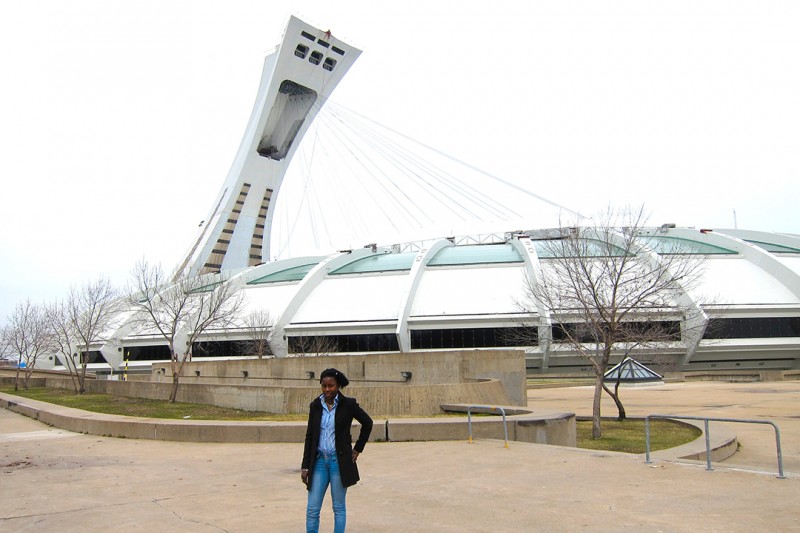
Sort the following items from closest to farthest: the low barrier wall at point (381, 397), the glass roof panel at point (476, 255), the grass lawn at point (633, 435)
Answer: the grass lawn at point (633, 435) < the low barrier wall at point (381, 397) < the glass roof panel at point (476, 255)

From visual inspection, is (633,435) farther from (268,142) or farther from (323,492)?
(268,142)

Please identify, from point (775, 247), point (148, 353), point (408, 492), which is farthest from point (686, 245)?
point (408, 492)

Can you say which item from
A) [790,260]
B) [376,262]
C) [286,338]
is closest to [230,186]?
[376,262]

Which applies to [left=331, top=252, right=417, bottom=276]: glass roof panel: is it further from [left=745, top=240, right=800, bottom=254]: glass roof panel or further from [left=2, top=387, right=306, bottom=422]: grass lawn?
[left=2, top=387, right=306, bottom=422]: grass lawn

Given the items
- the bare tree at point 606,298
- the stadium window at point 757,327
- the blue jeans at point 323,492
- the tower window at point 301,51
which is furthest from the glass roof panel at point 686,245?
the blue jeans at point 323,492

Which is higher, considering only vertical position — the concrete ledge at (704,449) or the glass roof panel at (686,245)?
the glass roof panel at (686,245)

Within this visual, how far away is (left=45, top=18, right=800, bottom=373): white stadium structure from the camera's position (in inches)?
1567

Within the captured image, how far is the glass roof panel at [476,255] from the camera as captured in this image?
4709cm

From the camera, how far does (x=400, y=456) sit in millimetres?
8844

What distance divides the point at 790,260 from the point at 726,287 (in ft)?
25.2

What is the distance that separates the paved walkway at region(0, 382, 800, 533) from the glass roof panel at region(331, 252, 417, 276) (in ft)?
128

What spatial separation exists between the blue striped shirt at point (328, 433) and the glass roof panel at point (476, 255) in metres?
42.1

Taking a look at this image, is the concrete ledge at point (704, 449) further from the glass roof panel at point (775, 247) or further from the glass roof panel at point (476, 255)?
the glass roof panel at point (775, 247)

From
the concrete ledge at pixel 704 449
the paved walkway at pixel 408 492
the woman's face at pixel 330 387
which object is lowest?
the concrete ledge at pixel 704 449
